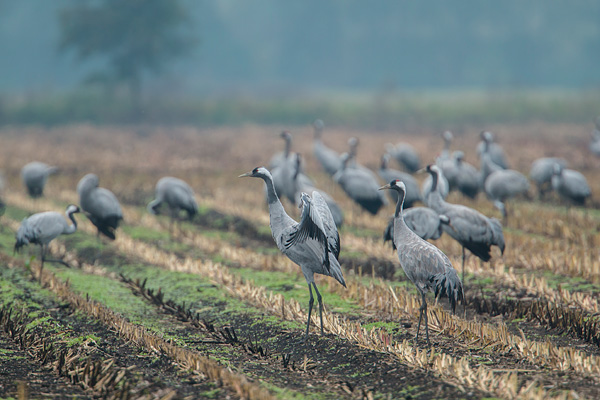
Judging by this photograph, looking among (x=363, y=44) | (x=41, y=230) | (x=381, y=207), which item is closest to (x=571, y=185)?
(x=381, y=207)

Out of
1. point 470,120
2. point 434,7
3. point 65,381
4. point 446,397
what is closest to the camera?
point 446,397

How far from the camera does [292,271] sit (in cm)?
1047

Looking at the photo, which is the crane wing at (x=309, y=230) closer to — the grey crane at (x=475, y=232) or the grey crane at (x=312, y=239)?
the grey crane at (x=312, y=239)

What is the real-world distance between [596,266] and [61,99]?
135ft

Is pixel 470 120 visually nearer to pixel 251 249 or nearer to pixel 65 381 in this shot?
pixel 251 249

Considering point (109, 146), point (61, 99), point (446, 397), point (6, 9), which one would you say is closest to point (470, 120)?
point (109, 146)

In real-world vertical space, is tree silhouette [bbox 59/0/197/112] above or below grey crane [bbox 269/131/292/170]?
above

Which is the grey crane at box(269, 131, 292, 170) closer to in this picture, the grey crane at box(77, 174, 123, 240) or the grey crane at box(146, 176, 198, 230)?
the grey crane at box(146, 176, 198, 230)

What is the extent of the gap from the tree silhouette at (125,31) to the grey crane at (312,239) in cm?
3992

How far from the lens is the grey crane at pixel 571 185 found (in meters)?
14.4

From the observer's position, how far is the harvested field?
5949 millimetres

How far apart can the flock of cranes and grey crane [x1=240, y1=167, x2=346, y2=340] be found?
0.03ft

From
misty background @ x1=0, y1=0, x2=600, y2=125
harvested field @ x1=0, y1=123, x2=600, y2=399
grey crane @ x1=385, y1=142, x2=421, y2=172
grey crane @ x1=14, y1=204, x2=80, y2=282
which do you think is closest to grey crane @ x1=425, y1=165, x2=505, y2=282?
harvested field @ x1=0, y1=123, x2=600, y2=399

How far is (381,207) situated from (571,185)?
3.97m
